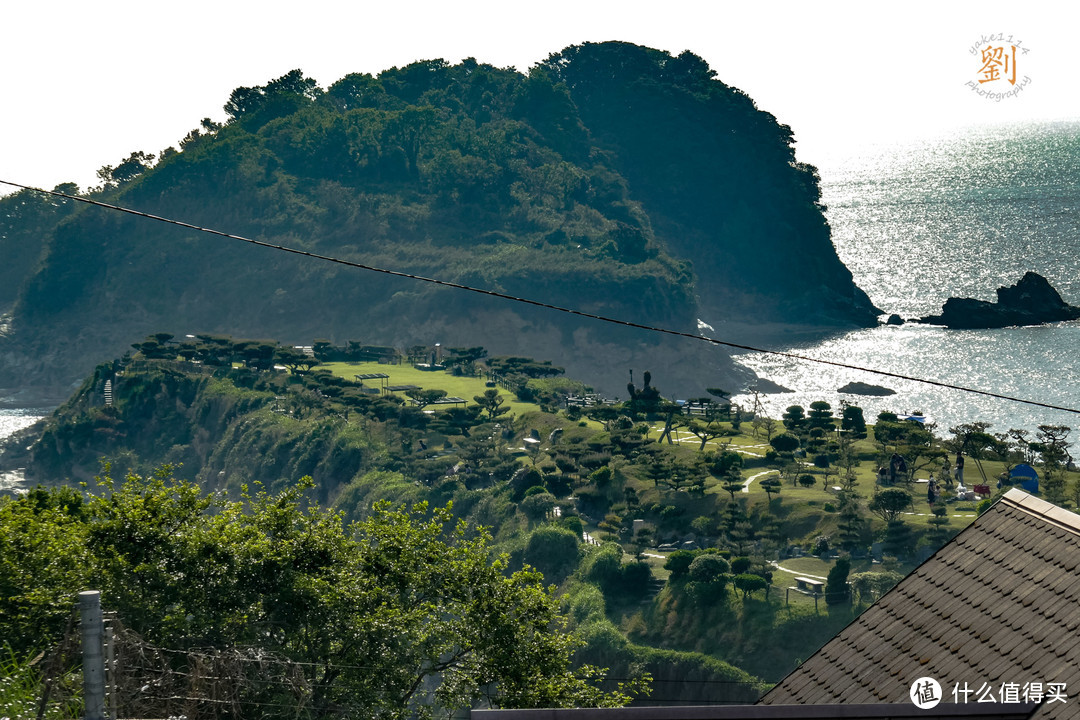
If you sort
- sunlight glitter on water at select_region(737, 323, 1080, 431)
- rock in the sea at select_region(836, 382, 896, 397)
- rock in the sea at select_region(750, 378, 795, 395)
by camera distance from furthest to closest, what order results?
1. rock in the sea at select_region(750, 378, 795, 395)
2. rock in the sea at select_region(836, 382, 896, 397)
3. sunlight glitter on water at select_region(737, 323, 1080, 431)

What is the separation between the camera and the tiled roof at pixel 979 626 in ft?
53.3

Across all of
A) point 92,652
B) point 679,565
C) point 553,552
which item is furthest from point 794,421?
point 92,652

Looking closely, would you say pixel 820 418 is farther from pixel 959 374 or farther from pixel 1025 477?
pixel 959 374

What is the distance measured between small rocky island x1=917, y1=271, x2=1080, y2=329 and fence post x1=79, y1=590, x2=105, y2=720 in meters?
199

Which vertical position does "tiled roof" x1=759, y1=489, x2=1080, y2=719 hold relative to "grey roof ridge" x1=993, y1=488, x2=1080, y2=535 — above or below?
below

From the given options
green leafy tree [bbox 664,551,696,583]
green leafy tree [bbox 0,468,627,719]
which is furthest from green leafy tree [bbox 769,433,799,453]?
green leafy tree [bbox 0,468,627,719]

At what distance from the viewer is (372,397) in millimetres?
110250

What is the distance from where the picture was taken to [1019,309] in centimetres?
19638

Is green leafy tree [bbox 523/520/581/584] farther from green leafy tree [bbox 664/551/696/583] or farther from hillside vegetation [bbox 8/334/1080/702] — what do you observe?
green leafy tree [bbox 664/551/696/583]

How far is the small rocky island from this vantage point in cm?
19500

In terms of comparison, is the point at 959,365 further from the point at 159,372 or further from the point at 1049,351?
the point at 159,372

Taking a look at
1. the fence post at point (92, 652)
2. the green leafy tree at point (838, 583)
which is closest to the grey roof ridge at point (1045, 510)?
the fence post at point (92, 652)

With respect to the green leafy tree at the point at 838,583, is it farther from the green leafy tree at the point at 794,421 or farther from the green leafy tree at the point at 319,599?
the green leafy tree at the point at 319,599

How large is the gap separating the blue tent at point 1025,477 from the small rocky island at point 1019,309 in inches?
5150
